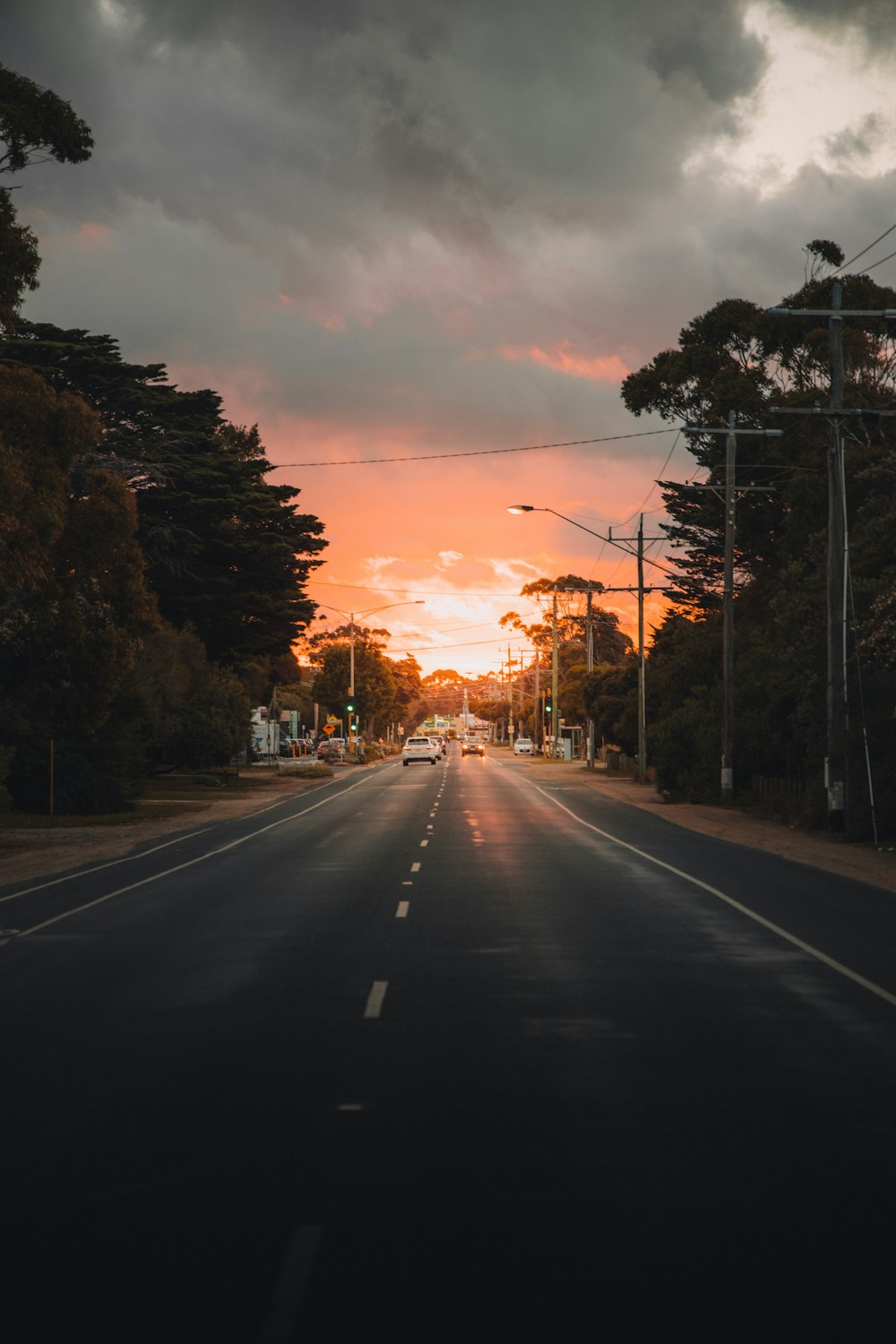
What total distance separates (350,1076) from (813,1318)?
424 centimetres

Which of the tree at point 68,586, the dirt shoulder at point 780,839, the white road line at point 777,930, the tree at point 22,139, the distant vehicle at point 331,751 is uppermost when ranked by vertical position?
the tree at point 22,139

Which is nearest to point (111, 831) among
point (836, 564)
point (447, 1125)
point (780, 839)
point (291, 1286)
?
point (780, 839)

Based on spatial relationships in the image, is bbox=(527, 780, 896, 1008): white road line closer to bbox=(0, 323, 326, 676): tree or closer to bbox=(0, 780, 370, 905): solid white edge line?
bbox=(0, 780, 370, 905): solid white edge line

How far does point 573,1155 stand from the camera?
23.6ft

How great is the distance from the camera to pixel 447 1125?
7.78 metres

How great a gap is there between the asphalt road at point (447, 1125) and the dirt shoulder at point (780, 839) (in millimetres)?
7906

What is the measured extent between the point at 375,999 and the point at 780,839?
73.9 ft

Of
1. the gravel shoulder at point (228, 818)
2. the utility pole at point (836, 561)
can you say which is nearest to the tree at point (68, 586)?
the gravel shoulder at point (228, 818)

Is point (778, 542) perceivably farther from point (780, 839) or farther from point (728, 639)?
point (780, 839)

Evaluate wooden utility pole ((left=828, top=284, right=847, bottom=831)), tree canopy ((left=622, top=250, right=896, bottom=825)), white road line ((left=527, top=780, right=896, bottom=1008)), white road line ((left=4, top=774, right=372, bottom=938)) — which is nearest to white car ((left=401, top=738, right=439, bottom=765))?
tree canopy ((left=622, top=250, right=896, bottom=825))

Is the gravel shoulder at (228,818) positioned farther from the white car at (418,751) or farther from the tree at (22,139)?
the white car at (418,751)

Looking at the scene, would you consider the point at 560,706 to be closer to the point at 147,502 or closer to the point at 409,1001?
the point at 147,502

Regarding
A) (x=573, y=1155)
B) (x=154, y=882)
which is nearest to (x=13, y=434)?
(x=154, y=882)

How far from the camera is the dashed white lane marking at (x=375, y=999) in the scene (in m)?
11.3
